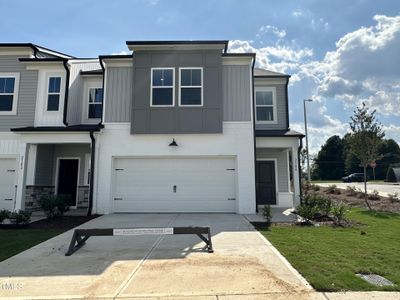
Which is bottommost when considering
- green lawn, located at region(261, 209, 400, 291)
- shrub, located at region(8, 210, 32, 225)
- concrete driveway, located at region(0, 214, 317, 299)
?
concrete driveway, located at region(0, 214, 317, 299)

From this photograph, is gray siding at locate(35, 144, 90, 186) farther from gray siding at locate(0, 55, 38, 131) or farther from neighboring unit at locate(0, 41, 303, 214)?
gray siding at locate(0, 55, 38, 131)

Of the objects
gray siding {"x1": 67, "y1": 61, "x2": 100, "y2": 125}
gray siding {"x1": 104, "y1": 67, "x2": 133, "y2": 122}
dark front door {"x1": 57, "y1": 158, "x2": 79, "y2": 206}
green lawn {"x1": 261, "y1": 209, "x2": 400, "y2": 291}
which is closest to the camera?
green lawn {"x1": 261, "y1": 209, "x2": 400, "y2": 291}

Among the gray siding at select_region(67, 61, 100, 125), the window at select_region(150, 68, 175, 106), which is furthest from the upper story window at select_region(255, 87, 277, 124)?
the gray siding at select_region(67, 61, 100, 125)

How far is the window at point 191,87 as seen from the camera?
12.2 metres

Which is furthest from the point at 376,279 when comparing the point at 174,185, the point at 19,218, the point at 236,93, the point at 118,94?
the point at 118,94

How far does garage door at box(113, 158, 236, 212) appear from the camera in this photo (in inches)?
480

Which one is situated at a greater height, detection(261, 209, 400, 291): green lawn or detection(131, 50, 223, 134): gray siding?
detection(131, 50, 223, 134): gray siding

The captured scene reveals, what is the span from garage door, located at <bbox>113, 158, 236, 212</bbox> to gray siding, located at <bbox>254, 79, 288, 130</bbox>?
363 centimetres

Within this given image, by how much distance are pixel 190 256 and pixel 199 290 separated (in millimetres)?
1774

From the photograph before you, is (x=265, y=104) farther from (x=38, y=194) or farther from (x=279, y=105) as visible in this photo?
(x=38, y=194)

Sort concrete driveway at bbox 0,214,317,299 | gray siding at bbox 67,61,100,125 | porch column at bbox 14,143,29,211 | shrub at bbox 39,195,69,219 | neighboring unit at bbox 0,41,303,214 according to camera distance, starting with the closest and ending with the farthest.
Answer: concrete driveway at bbox 0,214,317,299
shrub at bbox 39,195,69,219
porch column at bbox 14,143,29,211
neighboring unit at bbox 0,41,303,214
gray siding at bbox 67,61,100,125

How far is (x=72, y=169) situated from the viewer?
14.0 metres

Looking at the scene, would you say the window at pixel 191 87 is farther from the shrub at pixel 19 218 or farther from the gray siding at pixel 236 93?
the shrub at pixel 19 218

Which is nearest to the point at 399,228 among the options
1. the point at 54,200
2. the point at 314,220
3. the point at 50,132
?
the point at 314,220
